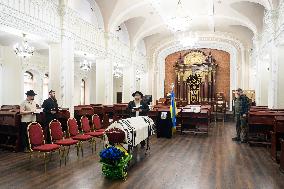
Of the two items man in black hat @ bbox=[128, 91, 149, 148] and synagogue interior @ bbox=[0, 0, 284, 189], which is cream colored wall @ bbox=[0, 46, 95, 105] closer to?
synagogue interior @ bbox=[0, 0, 284, 189]

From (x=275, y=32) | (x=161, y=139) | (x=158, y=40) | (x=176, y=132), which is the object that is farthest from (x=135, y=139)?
(x=158, y=40)

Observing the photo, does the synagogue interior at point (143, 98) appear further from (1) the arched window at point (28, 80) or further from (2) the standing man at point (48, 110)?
(1) the arched window at point (28, 80)

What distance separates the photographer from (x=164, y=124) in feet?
34.7

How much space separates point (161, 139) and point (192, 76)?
1202 cm

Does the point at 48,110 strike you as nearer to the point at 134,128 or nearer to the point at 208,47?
the point at 134,128

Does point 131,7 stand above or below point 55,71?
above

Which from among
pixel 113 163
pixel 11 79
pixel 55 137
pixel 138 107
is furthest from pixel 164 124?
pixel 11 79

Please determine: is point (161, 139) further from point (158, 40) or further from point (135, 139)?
point (158, 40)

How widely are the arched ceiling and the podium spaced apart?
17.4 feet

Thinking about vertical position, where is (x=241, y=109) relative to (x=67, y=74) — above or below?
below

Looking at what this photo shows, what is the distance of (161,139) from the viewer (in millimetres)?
10094

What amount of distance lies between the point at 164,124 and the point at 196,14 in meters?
7.25

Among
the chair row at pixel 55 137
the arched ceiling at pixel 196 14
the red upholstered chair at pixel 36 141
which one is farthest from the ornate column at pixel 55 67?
the red upholstered chair at pixel 36 141

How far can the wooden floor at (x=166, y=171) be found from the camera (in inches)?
192
